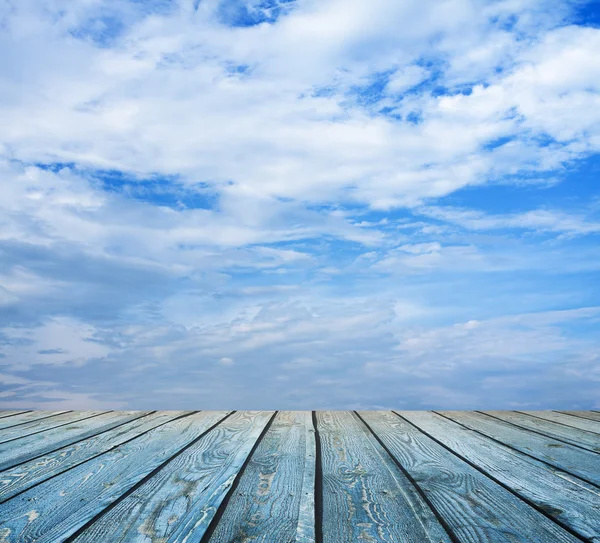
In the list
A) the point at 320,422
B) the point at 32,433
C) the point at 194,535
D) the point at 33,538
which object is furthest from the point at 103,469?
the point at 320,422

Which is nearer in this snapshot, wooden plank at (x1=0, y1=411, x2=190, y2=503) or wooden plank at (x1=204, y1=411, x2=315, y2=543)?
wooden plank at (x1=204, y1=411, x2=315, y2=543)

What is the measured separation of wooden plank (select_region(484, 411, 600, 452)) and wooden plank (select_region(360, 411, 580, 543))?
2.71ft

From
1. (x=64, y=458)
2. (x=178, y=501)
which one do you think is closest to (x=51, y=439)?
(x=64, y=458)

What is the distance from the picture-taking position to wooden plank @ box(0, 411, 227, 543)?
1.24 metres

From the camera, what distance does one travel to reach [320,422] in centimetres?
300

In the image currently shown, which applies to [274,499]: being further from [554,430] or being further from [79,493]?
[554,430]

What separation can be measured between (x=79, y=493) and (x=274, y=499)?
611 millimetres

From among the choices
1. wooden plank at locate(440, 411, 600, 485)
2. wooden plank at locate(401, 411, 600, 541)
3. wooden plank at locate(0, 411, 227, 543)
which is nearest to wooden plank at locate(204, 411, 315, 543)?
wooden plank at locate(0, 411, 227, 543)

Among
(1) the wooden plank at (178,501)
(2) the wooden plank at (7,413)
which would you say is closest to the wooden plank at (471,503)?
(1) the wooden plank at (178,501)

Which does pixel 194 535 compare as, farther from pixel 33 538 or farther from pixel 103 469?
pixel 103 469

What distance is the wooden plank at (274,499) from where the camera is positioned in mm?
Result: 1148

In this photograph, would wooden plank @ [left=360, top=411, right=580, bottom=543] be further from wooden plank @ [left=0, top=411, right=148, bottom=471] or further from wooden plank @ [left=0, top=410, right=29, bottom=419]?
wooden plank @ [left=0, top=410, right=29, bottom=419]

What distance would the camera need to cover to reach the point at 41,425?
3.06m

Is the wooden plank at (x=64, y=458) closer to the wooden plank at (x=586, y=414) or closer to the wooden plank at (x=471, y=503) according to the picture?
the wooden plank at (x=471, y=503)
